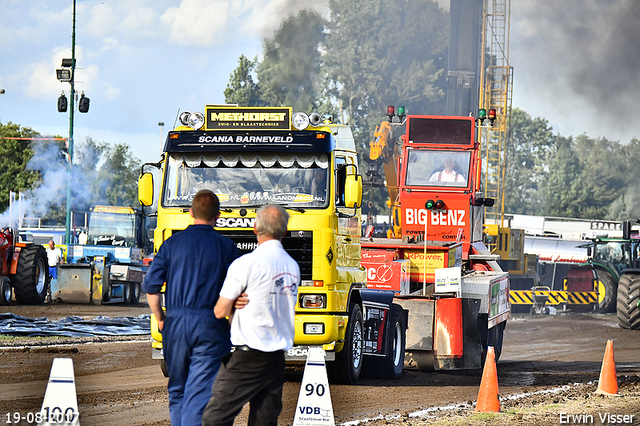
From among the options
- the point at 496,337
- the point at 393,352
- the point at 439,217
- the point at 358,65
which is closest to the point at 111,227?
the point at 439,217

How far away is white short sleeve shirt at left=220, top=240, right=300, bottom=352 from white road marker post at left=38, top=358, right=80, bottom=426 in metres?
1.34

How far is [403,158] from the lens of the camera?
17.5m

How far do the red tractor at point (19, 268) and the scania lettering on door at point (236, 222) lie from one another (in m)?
14.9

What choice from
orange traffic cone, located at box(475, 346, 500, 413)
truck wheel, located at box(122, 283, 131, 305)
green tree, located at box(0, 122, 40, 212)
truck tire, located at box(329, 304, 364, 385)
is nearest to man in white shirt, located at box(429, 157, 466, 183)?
truck tire, located at box(329, 304, 364, 385)

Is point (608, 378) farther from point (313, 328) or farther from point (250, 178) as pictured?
point (250, 178)

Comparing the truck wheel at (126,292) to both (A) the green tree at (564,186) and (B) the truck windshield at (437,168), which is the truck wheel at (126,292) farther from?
(A) the green tree at (564,186)

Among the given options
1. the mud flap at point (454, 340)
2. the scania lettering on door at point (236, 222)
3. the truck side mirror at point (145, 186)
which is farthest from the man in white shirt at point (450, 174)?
the truck side mirror at point (145, 186)

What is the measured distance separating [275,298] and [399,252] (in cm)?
886

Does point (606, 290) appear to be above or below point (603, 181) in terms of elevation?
below

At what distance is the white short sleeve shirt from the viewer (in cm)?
562

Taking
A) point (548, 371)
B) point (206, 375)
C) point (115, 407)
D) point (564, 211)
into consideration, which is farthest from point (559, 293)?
point (564, 211)

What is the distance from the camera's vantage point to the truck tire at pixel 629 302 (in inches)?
886

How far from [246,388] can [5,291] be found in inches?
775

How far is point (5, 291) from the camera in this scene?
930 inches
